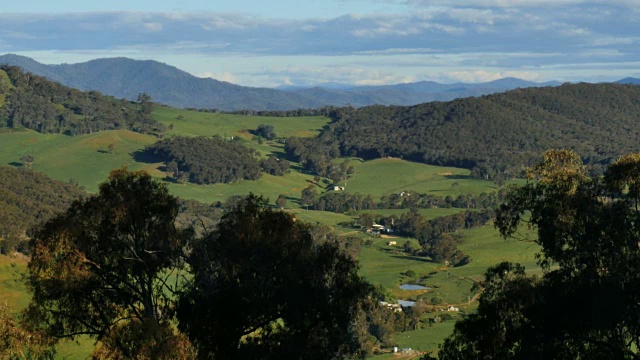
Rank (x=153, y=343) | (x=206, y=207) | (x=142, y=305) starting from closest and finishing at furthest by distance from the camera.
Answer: (x=153, y=343)
(x=142, y=305)
(x=206, y=207)

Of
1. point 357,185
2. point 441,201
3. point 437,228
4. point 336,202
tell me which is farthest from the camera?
point 357,185

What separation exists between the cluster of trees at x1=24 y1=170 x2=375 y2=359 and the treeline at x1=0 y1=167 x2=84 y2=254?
37.5 meters

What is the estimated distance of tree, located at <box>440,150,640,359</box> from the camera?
20.8 meters

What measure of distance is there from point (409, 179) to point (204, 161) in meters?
37.5

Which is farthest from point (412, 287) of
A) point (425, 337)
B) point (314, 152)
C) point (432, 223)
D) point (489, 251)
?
point (314, 152)

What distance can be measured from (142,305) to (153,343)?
511 centimetres

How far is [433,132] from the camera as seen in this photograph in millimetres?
199750

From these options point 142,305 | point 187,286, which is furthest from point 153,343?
point 142,305

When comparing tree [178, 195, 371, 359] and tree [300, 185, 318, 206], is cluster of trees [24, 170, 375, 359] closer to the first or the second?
tree [178, 195, 371, 359]

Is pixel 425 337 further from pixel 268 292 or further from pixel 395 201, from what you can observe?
pixel 395 201

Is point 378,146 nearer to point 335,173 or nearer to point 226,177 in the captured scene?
point 335,173

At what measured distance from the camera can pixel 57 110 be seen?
17712 cm

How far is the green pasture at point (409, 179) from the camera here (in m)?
150

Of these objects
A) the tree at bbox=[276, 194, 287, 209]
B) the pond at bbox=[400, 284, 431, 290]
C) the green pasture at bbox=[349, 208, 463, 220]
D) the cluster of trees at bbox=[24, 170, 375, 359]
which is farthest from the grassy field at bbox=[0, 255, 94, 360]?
the green pasture at bbox=[349, 208, 463, 220]
